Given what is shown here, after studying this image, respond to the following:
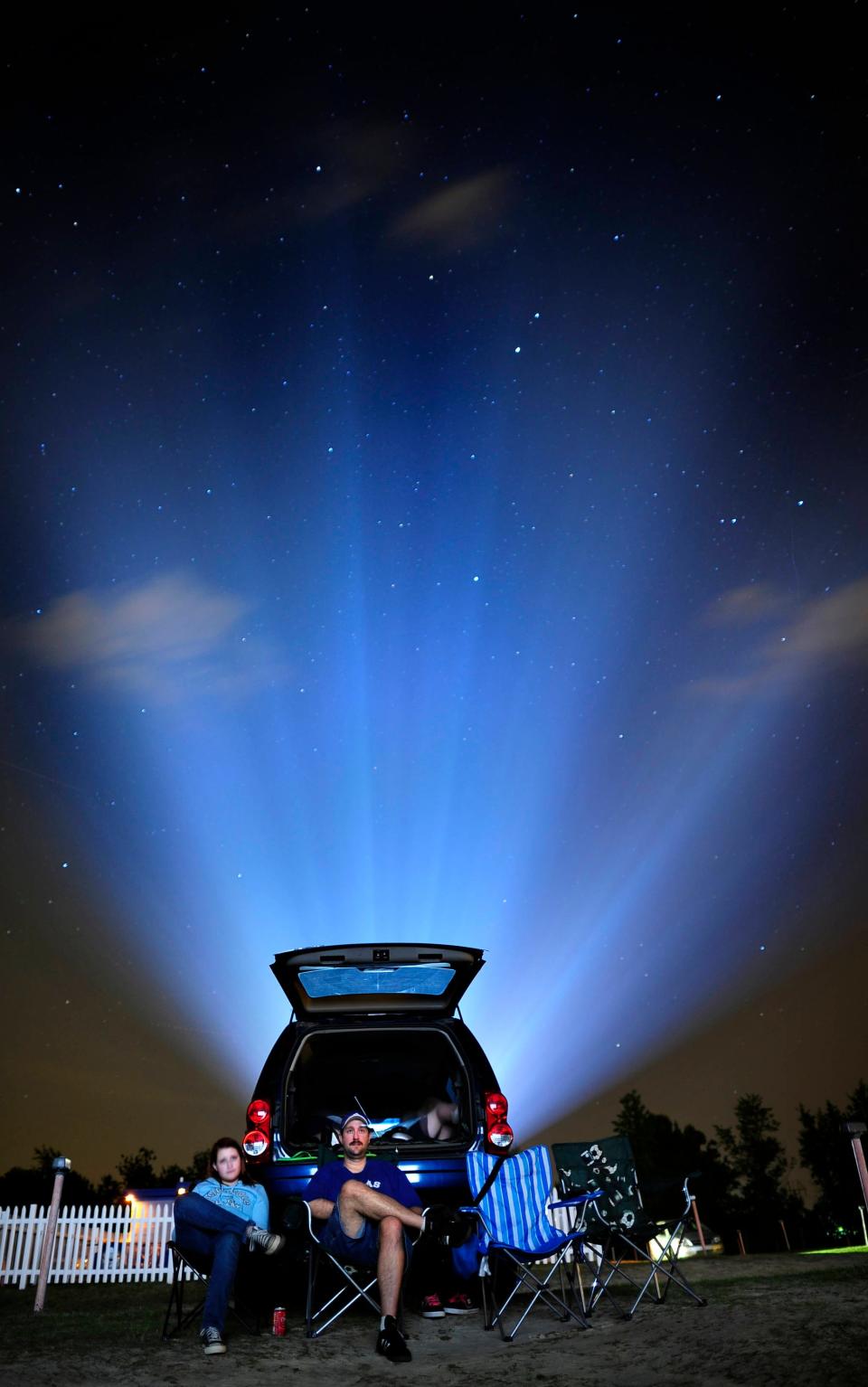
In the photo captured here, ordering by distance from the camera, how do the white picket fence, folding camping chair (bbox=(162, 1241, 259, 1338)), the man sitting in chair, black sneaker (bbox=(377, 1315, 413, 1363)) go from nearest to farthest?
1. black sneaker (bbox=(377, 1315, 413, 1363))
2. the man sitting in chair
3. folding camping chair (bbox=(162, 1241, 259, 1338))
4. the white picket fence

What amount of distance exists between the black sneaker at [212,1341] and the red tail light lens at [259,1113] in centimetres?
86

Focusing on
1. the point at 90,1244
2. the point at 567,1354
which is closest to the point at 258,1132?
the point at 567,1354

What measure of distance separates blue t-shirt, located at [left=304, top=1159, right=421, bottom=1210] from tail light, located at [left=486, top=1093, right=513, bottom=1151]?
0.47m

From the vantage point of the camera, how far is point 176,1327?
491 centimetres

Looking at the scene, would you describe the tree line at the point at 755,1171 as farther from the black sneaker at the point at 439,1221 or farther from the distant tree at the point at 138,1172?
the black sneaker at the point at 439,1221

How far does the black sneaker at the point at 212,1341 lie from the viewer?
4164 mm

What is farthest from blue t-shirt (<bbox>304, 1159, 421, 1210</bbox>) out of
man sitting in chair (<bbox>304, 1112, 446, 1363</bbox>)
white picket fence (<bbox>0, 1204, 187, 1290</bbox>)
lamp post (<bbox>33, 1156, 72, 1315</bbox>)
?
white picket fence (<bbox>0, 1204, 187, 1290</bbox>)

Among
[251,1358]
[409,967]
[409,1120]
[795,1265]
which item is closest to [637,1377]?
[251,1358]

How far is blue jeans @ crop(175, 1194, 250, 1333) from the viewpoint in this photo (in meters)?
4.46

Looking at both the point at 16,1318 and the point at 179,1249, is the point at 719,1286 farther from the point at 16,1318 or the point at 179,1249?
the point at 16,1318

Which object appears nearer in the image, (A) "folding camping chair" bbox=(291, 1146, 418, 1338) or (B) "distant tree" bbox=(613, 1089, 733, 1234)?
(A) "folding camping chair" bbox=(291, 1146, 418, 1338)

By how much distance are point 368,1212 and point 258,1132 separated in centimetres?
71

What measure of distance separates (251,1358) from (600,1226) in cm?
205

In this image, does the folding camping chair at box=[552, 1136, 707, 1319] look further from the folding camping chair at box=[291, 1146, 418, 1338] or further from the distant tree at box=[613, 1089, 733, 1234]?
the distant tree at box=[613, 1089, 733, 1234]
